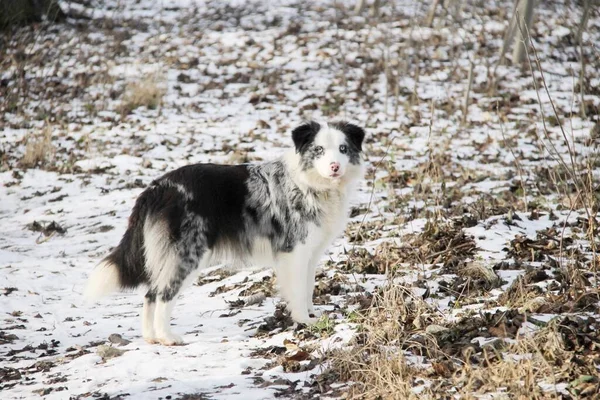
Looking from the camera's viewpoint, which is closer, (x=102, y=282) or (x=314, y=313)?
(x=102, y=282)

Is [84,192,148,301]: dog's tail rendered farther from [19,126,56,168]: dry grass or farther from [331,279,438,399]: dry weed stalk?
[19,126,56,168]: dry grass

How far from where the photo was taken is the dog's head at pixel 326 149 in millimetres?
5410

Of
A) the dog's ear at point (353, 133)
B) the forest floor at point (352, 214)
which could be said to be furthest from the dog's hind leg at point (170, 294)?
the dog's ear at point (353, 133)

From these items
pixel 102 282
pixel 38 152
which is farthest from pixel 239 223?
pixel 38 152

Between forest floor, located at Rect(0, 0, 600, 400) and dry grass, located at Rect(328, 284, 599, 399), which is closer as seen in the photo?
dry grass, located at Rect(328, 284, 599, 399)

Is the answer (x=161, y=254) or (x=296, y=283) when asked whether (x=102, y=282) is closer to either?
(x=161, y=254)

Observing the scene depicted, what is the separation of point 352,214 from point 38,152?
233 inches

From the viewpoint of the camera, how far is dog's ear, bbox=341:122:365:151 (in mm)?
5672

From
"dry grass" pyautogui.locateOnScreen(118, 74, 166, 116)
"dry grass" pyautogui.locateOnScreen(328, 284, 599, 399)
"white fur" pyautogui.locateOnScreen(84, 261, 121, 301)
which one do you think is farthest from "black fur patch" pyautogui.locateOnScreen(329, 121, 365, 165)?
"dry grass" pyautogui.locateOnScreen(118, 74, 166, 116)

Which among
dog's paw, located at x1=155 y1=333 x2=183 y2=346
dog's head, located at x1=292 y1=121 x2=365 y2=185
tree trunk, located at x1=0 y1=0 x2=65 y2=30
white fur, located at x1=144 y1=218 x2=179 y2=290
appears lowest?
dog's paw, located at x1=155 y1=333 x2=183 y2=346

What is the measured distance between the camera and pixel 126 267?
5383 mm

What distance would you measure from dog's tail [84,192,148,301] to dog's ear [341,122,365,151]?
5.84ft

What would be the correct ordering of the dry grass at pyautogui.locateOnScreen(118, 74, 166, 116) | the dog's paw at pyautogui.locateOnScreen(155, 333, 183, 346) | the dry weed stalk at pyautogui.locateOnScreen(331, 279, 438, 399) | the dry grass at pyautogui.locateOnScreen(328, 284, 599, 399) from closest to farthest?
the dry grass at pyautogui.locateOnScreen(328, 284, 599, 399)
the dry weed stalk at pyautogui.locateOnScreen(331, 279, 438, 399)
the dog's paw at pyautogui.locateOnScreen(155, 333, 183, 346)
the dry grass at pyautogui.locateOnScreen(118, 74, 166, 116)

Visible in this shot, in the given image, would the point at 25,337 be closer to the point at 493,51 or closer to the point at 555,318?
the point at 555,318
